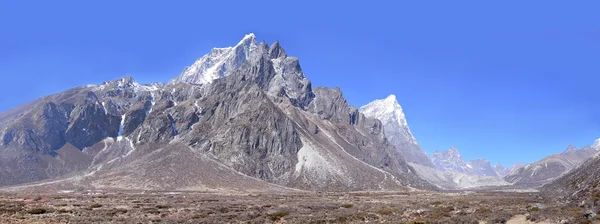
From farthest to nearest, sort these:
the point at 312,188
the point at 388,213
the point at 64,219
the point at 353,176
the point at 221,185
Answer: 1. the point at 353,176
2. the point at 312,188
3. the point at 221,185
4. the point at 388,213
5. the point at 64,219

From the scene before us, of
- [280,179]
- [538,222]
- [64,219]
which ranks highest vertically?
[280,179]

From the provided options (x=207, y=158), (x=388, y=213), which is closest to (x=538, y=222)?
(x=388, y=213)

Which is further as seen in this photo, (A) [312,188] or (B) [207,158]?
(B) [207,158]

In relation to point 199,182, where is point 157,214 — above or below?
below

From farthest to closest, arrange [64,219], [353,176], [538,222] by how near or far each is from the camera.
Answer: [353,176] → [64,219] → [538,222]

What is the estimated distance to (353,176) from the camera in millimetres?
195750

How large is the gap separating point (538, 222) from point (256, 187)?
131917mm

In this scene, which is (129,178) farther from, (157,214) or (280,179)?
(157,214)

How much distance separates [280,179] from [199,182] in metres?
42.1

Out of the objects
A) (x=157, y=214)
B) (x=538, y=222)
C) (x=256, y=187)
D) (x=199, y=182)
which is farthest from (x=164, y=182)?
(x=538, y=222)

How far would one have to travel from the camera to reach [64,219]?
158ft

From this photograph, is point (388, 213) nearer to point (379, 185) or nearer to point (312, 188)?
point (312, 188)

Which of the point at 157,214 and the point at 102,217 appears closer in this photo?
the point at 102,217

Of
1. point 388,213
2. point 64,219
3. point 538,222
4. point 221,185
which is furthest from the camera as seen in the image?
point 221,185
